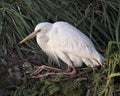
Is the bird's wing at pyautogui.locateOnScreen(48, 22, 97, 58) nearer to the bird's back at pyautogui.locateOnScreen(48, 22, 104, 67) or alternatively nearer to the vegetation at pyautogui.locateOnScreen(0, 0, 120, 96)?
the bird's back at pyautogui.locateOnScreen(48, 22, 104, 67)

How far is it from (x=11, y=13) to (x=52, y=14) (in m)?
0.51

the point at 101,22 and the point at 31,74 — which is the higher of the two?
the point at 101,22

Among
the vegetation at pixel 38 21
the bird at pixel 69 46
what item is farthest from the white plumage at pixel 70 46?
the vegetation at pixel 38 21

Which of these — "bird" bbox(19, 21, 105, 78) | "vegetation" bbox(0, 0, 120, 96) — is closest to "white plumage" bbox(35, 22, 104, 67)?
"bird" bbox(19, 21, 105, 78)

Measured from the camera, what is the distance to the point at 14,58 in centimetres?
589

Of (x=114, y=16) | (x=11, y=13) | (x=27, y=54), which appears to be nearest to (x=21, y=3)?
(x=11, y=13)

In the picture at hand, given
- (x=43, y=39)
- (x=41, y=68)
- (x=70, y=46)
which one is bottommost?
(x=41, y=68)

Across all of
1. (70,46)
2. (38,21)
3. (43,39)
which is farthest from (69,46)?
(38,21)

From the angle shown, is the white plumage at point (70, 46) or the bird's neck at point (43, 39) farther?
the bird's neck at point (43, 39)

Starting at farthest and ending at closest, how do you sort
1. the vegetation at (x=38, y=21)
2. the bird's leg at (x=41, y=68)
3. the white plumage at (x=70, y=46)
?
1. the bird's leg at (x=41, y=68)
2. the vegetation at (x=38, y=21)
3. the white plumage at (x=70, y=46)

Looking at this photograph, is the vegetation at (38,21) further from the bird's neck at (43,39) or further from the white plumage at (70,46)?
the bird's neck at (43,39)

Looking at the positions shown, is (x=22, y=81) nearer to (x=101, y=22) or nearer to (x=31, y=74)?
(x=31, y=74)

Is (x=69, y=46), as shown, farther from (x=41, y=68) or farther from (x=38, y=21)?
(x=38, y=21)

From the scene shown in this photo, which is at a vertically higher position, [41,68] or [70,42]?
[70,42]
